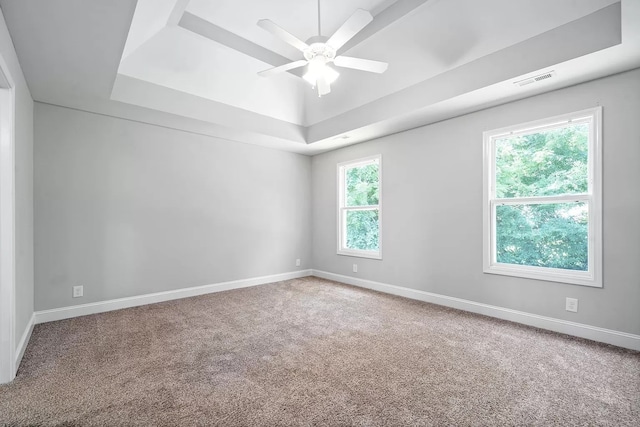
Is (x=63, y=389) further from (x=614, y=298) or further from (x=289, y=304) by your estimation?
(x=614, y=298)

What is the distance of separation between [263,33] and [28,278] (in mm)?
3514

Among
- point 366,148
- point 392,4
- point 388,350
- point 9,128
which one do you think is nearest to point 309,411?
point 388,350

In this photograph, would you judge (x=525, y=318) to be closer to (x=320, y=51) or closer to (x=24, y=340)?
(x=320, y=51)

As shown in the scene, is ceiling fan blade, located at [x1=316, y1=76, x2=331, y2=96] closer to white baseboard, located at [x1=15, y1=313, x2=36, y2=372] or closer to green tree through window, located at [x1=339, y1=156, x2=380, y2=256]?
green tree through window, located at [x1=339, y1=156, x2=380, y2=256]

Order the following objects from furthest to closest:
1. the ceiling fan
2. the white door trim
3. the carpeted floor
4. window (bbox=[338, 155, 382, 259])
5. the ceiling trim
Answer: window (bbox=[338, 155, 382, 259])
the ceiling trim
the ceiling fan
the white door trim
the carpeted floor

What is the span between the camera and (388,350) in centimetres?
262

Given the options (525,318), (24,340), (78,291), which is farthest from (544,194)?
(78,291)

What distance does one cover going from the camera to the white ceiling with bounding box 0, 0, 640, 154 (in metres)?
2.30

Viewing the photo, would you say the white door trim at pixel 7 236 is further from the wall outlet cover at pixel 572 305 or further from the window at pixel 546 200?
the wall outlet cover at pixel 572 305

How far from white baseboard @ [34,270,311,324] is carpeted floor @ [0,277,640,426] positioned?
0.70 feet

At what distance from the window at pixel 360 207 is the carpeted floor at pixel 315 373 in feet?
5.53

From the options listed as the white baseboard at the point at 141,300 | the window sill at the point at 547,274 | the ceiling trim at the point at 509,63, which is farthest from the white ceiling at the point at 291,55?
the white baseboard at the point at 141,300


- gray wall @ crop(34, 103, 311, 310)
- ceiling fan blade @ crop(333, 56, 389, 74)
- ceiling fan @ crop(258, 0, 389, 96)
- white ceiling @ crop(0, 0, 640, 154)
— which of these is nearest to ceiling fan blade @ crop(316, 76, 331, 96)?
ceiling fan @ crop(258, 0, 389, 96)

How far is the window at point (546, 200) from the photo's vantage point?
9.48ft
